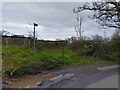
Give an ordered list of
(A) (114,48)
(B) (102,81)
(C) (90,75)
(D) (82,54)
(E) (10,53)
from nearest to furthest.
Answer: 1. (B) (102,81)
2. (C) (90,75)
3. (E) (10,53)
4. (D) (82,54)
5. (A) (114,48)

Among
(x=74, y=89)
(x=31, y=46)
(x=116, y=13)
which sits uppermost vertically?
(x=116, y=13)

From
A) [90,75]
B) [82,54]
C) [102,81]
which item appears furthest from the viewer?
[82,54]

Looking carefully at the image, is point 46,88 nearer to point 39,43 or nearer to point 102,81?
point 102,81

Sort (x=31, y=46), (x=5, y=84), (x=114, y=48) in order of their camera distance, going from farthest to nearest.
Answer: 1. (x=114, y=48)
2. (x=31, y=46)
3. (x=5, y=84)

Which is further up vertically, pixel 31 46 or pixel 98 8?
pixel 98 8

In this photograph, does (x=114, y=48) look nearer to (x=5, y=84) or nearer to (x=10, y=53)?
(x=10, y=53)

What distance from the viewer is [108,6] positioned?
28.0m

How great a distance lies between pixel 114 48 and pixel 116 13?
372 cm

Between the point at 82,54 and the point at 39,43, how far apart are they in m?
4.52

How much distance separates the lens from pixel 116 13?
28172 mm

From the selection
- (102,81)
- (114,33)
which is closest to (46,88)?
(102,81)

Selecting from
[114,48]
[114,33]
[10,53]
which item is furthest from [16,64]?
[114,33]

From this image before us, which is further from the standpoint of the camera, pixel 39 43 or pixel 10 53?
pixel 39 43

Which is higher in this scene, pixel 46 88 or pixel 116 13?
pixel 116 13
